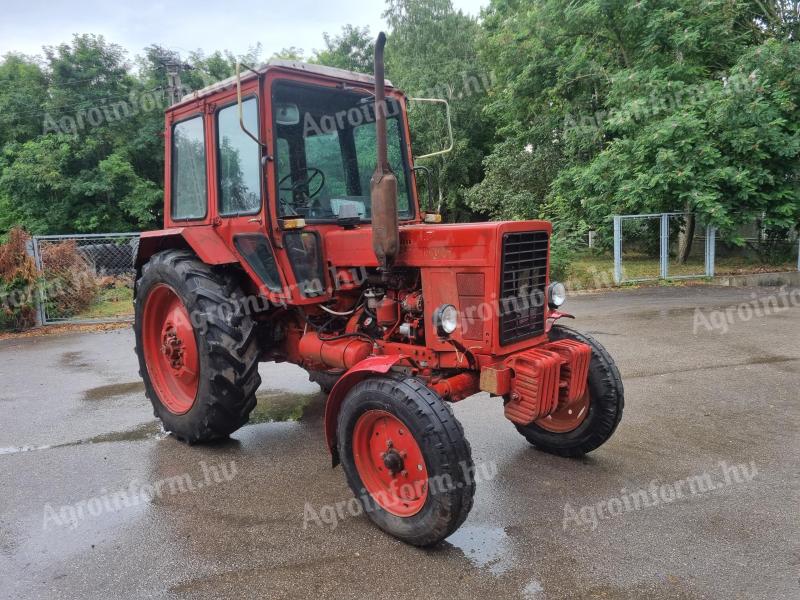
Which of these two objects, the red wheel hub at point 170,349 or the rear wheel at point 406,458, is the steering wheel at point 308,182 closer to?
the red wheel hub at point 170,349

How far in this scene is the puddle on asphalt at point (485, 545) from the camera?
2.77 m

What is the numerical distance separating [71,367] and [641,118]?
1168 cm

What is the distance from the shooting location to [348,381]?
3.21m

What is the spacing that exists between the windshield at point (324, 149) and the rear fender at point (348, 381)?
1.29 m

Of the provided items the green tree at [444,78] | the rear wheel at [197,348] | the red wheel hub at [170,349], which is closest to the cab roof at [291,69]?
the rear wheel at [197,348]

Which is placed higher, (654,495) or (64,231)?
(64,231)

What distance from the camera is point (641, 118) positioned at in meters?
12.3

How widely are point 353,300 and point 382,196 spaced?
3.85ft

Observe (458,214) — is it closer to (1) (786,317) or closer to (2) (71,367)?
(1) (786,317)

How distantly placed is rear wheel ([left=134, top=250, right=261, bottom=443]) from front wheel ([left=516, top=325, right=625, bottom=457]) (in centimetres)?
209

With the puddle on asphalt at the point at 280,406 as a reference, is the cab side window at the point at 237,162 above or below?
above

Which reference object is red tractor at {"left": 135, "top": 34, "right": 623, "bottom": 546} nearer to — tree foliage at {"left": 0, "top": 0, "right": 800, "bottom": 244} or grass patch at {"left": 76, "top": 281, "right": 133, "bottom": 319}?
tree foliage at {"left": 0, "top": 0, "right": 800, "bottom": 244}

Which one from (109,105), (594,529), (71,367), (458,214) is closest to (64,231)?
(109,105)

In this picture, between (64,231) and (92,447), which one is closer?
(92,447)
